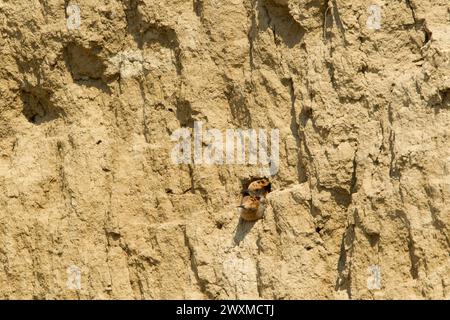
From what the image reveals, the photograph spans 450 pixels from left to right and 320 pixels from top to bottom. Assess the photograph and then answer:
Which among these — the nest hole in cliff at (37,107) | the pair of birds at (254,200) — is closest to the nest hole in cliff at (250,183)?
the pair of birds at (254,200)

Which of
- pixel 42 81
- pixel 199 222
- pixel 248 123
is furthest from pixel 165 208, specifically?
pixel 42 81

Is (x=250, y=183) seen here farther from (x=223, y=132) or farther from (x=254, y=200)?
(x=223, y=132)

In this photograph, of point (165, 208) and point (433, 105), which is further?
point (165, 208)

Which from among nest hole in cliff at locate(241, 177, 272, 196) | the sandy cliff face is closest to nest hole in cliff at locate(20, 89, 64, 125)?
the sandy cliff face

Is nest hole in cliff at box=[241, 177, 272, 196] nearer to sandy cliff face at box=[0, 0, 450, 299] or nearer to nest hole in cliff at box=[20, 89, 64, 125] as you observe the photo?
sandy cliff face at box=[0, 0, 450, 299]

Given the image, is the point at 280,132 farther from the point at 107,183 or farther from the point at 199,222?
the point at 107,183

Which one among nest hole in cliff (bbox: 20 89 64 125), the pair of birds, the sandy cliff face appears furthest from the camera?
nest hole in cliff (bbox: 20 89 64 125)
